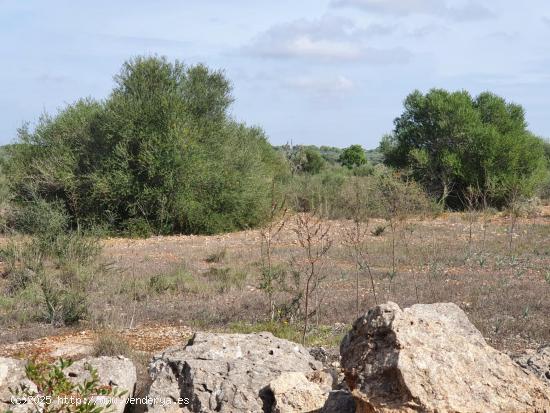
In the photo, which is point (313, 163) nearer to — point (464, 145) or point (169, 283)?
point (464, 145)

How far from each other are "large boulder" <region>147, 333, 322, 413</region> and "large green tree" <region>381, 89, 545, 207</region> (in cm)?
2490

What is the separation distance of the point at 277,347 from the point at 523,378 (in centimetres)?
214

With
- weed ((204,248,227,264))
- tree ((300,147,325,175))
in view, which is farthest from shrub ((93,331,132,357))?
tree ((300,147,325,175))

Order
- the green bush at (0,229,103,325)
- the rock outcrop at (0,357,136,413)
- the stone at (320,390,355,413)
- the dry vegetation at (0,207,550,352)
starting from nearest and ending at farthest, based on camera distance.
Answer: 1. the stone at (320,390,355,413)
2. the rock outcrop at (0,357,136,413)
3. the dry vegetation at (0,207,550,352)
4. the green bush at (0,229,103,325)

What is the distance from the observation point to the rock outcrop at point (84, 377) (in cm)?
486

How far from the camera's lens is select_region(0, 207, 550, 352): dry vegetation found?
29.4ft

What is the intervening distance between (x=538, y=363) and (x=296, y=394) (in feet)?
6.27

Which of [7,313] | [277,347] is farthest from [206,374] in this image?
[7,313]

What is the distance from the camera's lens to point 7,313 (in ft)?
32.8

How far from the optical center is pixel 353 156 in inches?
2035

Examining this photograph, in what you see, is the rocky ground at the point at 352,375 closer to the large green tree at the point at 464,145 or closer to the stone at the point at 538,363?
the stone at the point at 538,363

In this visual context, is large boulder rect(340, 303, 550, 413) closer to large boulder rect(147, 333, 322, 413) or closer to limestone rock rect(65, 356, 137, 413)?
large boulder rect(147, 333, 322, 413)

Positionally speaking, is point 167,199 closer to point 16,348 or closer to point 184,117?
point 184,117

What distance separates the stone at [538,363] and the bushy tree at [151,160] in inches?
725
